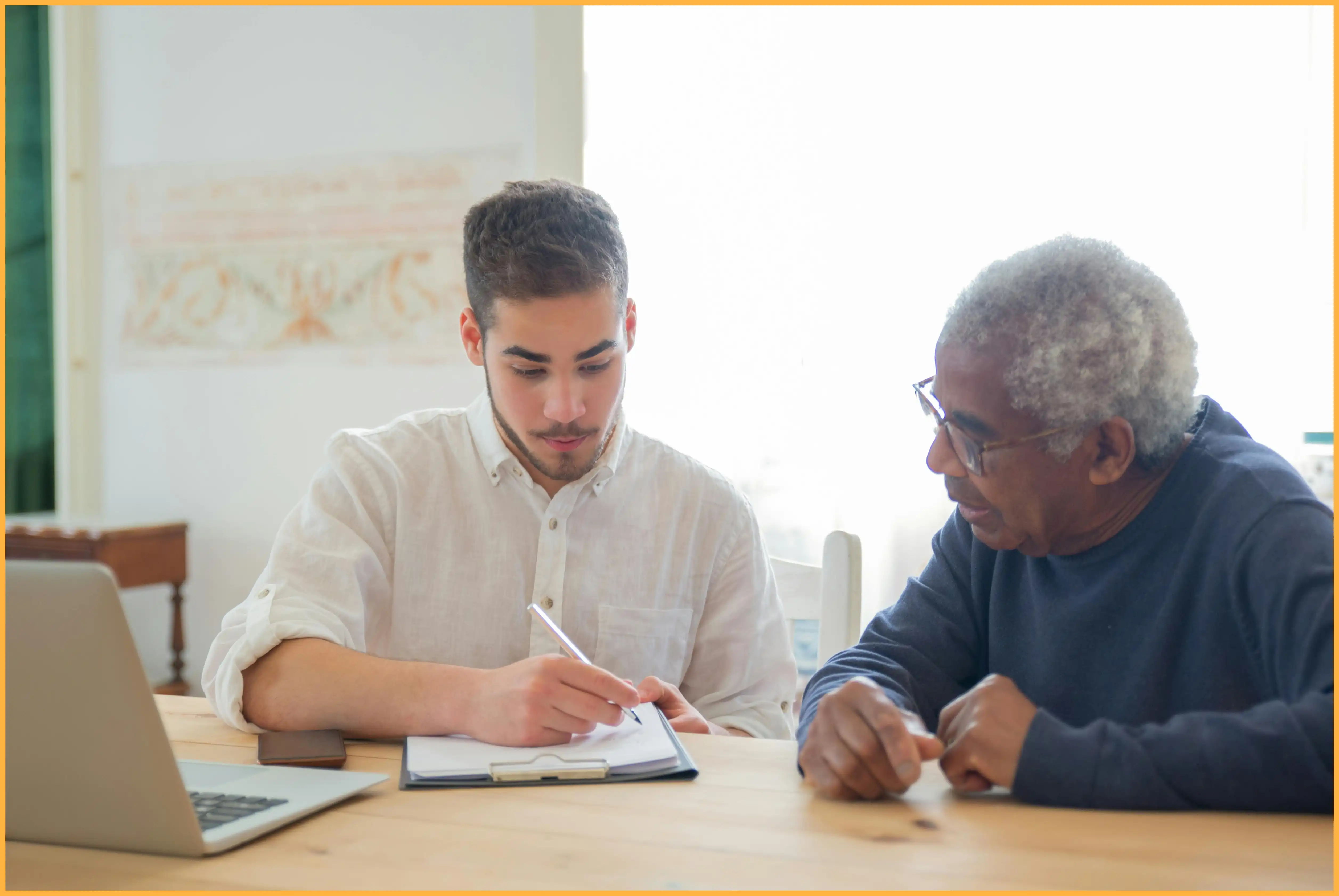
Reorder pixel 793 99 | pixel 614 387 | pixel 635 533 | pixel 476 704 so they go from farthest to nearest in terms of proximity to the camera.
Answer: pixel 793 99
pixel 635 533
pixel 614 387
pixel 476 704

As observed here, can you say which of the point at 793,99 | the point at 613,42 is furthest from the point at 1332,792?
the point at 613,42

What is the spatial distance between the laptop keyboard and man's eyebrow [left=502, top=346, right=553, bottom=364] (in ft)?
2.14

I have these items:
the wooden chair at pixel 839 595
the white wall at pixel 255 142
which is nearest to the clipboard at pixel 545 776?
the wooden chair at pixel 839 595

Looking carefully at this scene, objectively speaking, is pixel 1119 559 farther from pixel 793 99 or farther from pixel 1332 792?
pixel 793 99

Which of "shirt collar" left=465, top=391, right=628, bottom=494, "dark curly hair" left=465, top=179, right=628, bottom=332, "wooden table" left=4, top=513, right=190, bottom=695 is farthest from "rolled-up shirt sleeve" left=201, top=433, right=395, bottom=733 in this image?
"wooden table" left=4, top=513, right=190, bottom=695

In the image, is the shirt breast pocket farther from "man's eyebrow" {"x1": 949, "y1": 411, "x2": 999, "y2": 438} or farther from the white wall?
the white wall

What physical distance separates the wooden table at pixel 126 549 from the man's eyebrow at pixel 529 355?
2398mm

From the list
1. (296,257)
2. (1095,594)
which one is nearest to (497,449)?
(1095,594)

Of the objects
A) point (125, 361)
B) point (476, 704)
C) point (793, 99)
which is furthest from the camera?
point (125, 361)

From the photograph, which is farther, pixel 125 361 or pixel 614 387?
pixel 125 361

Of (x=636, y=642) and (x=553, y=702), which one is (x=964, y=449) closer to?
(x=553, y=702)

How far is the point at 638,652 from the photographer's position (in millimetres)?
1536

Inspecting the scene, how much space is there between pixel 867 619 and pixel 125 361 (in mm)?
2658

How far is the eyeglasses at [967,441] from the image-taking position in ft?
3.55
